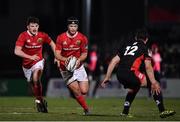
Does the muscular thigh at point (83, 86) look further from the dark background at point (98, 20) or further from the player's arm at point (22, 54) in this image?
the dark background at point (98, 20)

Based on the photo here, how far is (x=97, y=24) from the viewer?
51.9 meters

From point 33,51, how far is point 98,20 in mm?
33926

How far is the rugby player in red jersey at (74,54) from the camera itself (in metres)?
16.9

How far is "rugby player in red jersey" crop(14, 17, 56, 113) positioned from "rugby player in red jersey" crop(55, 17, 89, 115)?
847mm

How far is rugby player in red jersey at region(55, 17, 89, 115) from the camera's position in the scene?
1689cm

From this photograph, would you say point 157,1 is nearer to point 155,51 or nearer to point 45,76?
point 45,76

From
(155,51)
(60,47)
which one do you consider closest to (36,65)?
(60,47)

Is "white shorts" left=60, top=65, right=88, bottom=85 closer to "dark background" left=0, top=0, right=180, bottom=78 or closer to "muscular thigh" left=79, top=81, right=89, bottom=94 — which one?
"muscular thigh" left=79, top=81, right=89, bottom=94

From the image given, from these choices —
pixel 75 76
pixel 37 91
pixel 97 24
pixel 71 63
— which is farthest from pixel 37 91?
pixel 97 24

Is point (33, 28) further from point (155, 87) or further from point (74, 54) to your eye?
point (155, 87)

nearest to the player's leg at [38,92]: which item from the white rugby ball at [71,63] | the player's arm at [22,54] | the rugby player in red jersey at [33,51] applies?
the rugby player in red jersey at [33,51]

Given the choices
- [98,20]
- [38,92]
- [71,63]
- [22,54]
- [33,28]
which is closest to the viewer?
[71,63]

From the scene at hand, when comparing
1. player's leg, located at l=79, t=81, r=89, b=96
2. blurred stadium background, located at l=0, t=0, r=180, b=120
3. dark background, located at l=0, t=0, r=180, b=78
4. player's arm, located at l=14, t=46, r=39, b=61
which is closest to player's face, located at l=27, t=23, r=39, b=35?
player's arm, located at l=14, t=46, r=39, b=61

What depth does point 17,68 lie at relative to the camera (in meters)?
45.1
